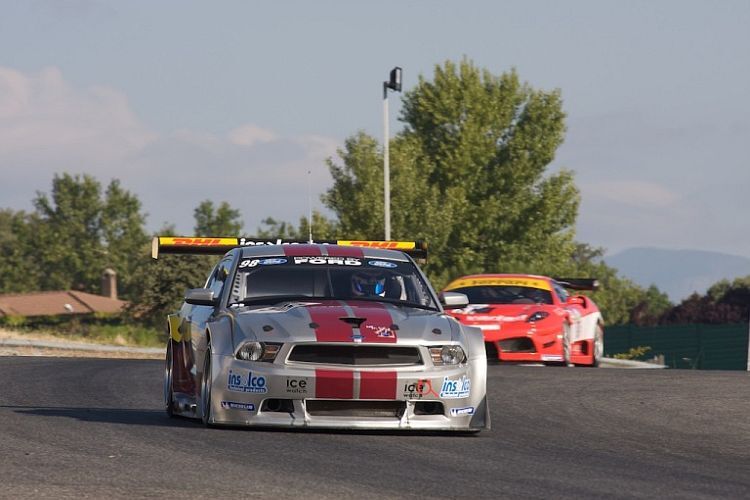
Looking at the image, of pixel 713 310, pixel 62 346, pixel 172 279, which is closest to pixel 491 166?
pixel 172 279

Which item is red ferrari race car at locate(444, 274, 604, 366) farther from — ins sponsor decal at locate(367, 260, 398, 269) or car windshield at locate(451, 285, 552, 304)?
ins sponsor decal at locate(367, 260, 398, 269)

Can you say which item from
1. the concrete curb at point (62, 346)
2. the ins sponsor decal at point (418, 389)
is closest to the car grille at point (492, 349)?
the ins sponsor decal at point (418, 389)

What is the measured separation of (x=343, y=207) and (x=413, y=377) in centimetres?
4789

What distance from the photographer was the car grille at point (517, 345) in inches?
844

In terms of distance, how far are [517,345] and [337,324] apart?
38.1 feet

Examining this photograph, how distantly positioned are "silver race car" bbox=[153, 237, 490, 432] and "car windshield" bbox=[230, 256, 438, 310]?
23 mm

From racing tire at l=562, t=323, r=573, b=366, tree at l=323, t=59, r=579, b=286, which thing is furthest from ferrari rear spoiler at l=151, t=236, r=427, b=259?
tree at l=323, t=59, r=579, b=286

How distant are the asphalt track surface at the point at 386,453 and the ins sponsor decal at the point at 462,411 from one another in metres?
0.17

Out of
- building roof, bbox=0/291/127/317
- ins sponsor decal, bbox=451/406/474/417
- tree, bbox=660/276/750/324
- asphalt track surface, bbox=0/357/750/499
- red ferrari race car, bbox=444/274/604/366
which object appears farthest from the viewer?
building roof, bbox=0/291/127/317

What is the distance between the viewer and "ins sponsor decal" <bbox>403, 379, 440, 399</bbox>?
33.1 feet

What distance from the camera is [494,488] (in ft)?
24.4

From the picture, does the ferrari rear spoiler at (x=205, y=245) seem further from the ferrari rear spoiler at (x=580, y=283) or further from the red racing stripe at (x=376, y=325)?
the ferrari rear spoiler at (x=580, y=283)

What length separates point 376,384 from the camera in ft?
32.8

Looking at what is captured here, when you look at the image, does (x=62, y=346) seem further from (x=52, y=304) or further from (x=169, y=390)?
(x=52, y=304)
